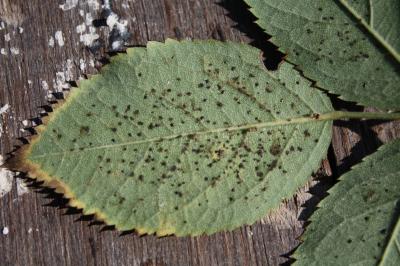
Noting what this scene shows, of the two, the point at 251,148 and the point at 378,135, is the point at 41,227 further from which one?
the point at 378,135

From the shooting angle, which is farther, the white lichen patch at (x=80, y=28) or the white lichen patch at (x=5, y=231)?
the white lichen patch at (x=80, y=28)

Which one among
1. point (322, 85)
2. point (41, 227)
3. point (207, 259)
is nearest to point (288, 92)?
point (322, 85)

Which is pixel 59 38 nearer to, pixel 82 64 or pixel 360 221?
pixel 82 64

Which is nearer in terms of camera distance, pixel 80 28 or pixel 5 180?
pixel 5 180

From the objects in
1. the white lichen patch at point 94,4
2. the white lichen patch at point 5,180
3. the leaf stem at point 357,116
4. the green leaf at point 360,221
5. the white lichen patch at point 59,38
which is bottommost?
the green leaf at point 360,221

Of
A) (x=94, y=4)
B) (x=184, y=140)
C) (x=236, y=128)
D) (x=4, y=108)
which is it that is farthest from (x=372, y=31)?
(x=4, y=108)

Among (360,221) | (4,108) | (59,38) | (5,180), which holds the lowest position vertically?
(360,221)

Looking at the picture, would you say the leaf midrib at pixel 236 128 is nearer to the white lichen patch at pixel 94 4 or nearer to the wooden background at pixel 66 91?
the wooden background at pixel 66 91

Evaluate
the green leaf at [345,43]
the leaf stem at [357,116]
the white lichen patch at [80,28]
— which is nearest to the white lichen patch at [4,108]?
the white lichen patch at [80,28]

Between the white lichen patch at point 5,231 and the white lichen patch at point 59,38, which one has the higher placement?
the white lichen patch at point 59,38
